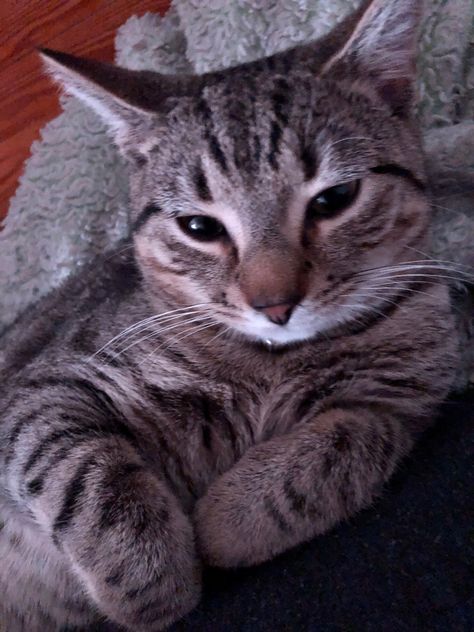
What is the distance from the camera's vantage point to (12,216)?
1.82 m

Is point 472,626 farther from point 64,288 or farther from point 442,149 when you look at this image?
point 64,288

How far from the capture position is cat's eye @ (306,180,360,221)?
91cm

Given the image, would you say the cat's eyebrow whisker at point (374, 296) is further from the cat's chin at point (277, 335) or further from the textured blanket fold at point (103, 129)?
the textured blanket fold at point (103, 129)

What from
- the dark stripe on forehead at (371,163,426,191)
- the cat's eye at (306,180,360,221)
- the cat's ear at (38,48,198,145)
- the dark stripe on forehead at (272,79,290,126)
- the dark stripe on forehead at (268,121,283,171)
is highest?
the cat's ear at (38,48,198,145)

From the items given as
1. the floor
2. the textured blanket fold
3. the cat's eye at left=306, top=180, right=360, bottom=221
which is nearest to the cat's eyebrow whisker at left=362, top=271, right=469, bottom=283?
the cat's eye at left=306, top=180, right=360, bottom=221

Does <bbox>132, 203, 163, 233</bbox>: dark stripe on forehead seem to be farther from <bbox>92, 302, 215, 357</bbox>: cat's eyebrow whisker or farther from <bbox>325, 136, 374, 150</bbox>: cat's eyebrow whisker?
<bbox>325, 136, 374, 150</bbox>: cat's eyebrow whisker

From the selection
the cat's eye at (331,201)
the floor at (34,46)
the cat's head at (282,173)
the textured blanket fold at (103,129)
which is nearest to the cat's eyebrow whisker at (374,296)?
the cat's head at (282,173)

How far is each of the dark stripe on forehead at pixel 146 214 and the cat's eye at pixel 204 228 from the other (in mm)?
58

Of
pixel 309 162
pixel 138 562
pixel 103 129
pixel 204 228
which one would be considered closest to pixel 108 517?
pixel 138 562

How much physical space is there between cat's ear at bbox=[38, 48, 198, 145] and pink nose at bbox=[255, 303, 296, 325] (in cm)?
36

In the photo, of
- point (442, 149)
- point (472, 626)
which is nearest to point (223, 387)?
point (472, 626)

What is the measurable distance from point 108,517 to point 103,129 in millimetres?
→ 1164

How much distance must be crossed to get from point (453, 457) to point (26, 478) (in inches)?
22.9

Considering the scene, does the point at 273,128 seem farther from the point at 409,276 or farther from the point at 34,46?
the point at 34,46
